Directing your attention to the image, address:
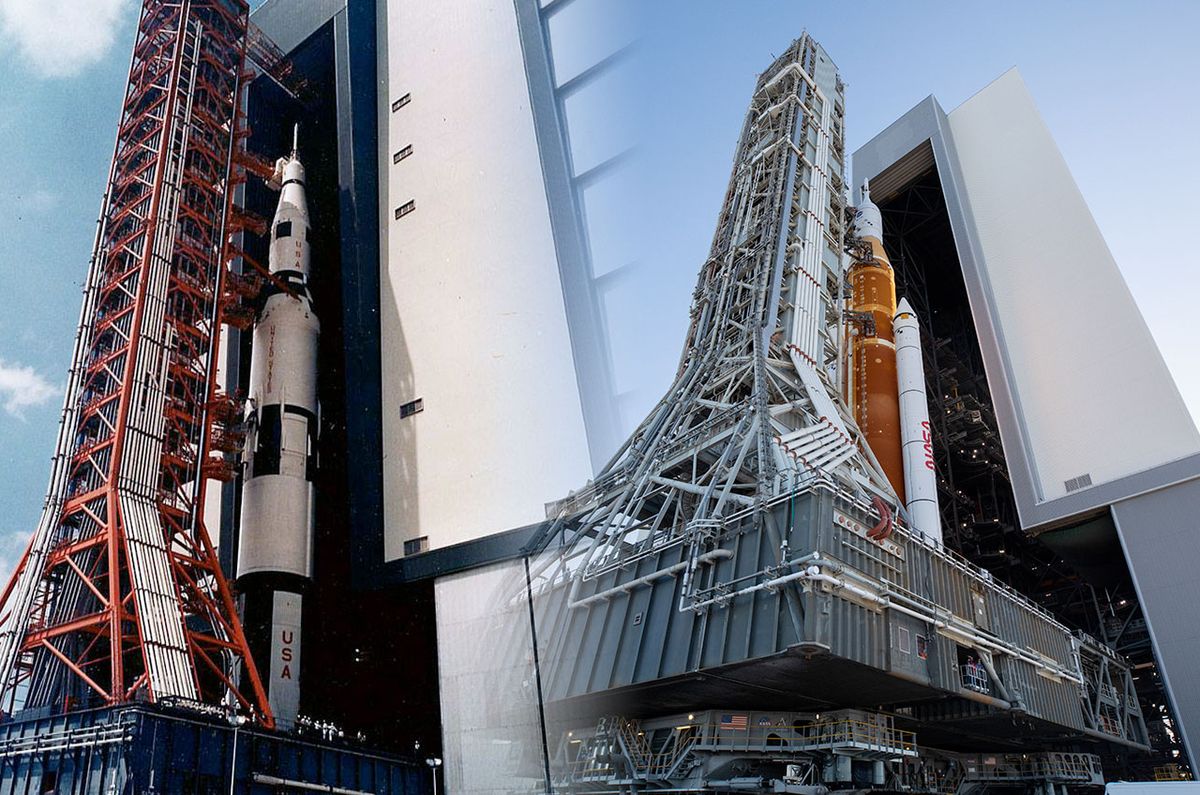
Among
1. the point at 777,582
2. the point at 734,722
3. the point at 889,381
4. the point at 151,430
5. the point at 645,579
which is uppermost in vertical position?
the point at 889,381

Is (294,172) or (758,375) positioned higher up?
(294,172)

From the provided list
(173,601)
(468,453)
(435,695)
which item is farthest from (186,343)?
(435,695)

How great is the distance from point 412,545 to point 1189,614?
73.6 ft

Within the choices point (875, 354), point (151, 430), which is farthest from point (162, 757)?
point (875, 354)

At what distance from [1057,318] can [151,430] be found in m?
30.7

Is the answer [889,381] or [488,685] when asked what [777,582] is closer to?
[488,685]

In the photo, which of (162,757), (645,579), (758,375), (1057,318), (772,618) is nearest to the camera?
(772,618)

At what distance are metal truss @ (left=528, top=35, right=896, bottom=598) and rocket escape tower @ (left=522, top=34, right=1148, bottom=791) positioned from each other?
10cm

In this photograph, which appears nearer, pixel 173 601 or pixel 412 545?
pixel 173 601

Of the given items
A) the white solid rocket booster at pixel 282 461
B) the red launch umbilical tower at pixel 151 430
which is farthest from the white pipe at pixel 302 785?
the white solid rocket booster at pixel 282 461

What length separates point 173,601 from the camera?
2425 centimetres

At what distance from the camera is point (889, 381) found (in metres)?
35.8

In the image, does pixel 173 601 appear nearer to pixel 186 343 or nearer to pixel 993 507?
pixel 186 343

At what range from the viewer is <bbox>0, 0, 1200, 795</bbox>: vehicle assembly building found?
1948 centimetres
